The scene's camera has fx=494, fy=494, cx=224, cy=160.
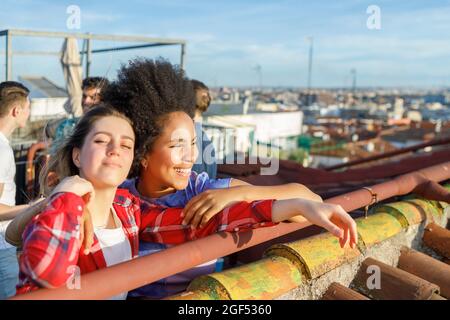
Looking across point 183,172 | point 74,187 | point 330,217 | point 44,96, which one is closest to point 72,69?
point 183,172

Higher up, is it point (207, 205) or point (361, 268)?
point (207, 205)

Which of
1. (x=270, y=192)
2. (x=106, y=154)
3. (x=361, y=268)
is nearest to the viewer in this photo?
(x=106, y=154)

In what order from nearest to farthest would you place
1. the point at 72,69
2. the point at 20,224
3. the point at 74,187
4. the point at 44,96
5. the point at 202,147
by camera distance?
the point at 74,187
the point at 20,224
the point at 202,147
the point at 72,69
the point at 44,96

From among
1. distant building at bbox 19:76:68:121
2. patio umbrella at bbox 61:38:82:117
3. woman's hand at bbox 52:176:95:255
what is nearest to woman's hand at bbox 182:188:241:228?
woman's hand at bbox 52:176:95:255

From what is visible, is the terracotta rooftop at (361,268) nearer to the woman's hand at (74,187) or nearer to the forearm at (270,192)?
the forearm at (270,192)

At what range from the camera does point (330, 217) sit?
5.62 feet

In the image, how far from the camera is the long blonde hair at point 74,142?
1.83 metres

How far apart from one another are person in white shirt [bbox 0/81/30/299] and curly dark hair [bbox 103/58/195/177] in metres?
0.79

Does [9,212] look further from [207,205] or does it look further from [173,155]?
[207,205]

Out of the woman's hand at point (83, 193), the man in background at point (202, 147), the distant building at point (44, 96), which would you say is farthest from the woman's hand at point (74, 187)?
Result: the distant building at point (44, 96)

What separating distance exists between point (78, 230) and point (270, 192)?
0.85 metres
